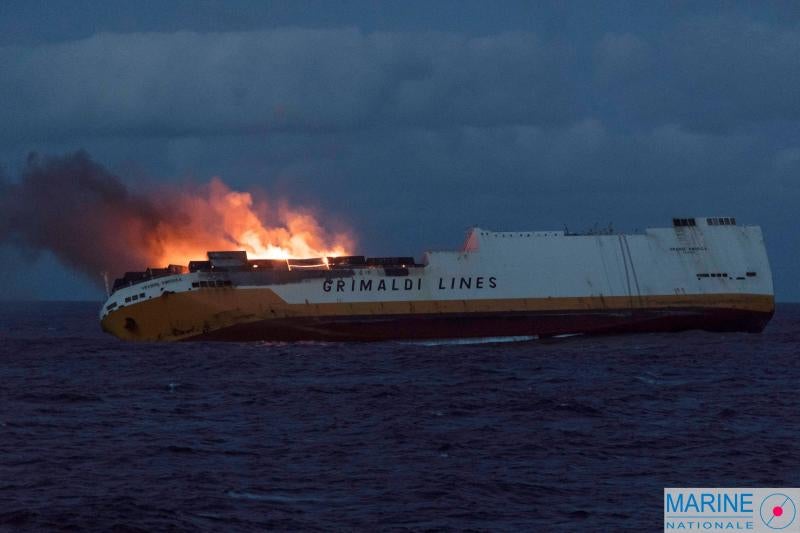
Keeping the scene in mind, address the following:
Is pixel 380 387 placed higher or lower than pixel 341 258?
lower

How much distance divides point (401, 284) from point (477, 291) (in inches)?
191

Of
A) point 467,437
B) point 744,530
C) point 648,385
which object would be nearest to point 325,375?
point 648,385

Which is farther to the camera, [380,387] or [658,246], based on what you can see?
[658,246]

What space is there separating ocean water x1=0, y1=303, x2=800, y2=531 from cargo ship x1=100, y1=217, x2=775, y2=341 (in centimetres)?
856

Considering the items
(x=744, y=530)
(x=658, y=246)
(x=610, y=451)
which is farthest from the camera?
(x=658, y=246)

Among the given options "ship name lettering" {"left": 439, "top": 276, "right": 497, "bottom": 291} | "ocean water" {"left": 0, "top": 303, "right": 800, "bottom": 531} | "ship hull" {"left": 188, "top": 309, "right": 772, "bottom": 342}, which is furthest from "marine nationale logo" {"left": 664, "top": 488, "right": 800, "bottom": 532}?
"ship name lettering" {"left": 439, "top": 276, "right": 497, "bottom": 291}

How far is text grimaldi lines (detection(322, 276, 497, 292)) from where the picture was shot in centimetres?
6819

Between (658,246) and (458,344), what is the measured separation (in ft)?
51.0

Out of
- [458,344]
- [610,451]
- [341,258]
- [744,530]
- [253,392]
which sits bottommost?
[744,530]

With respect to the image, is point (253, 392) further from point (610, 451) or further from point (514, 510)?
point (514, 510)

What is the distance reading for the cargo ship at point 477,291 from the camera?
220ft

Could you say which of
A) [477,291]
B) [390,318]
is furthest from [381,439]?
[477,291]

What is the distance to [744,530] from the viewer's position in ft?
63.8

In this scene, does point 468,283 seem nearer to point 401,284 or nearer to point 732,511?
point 401,284
